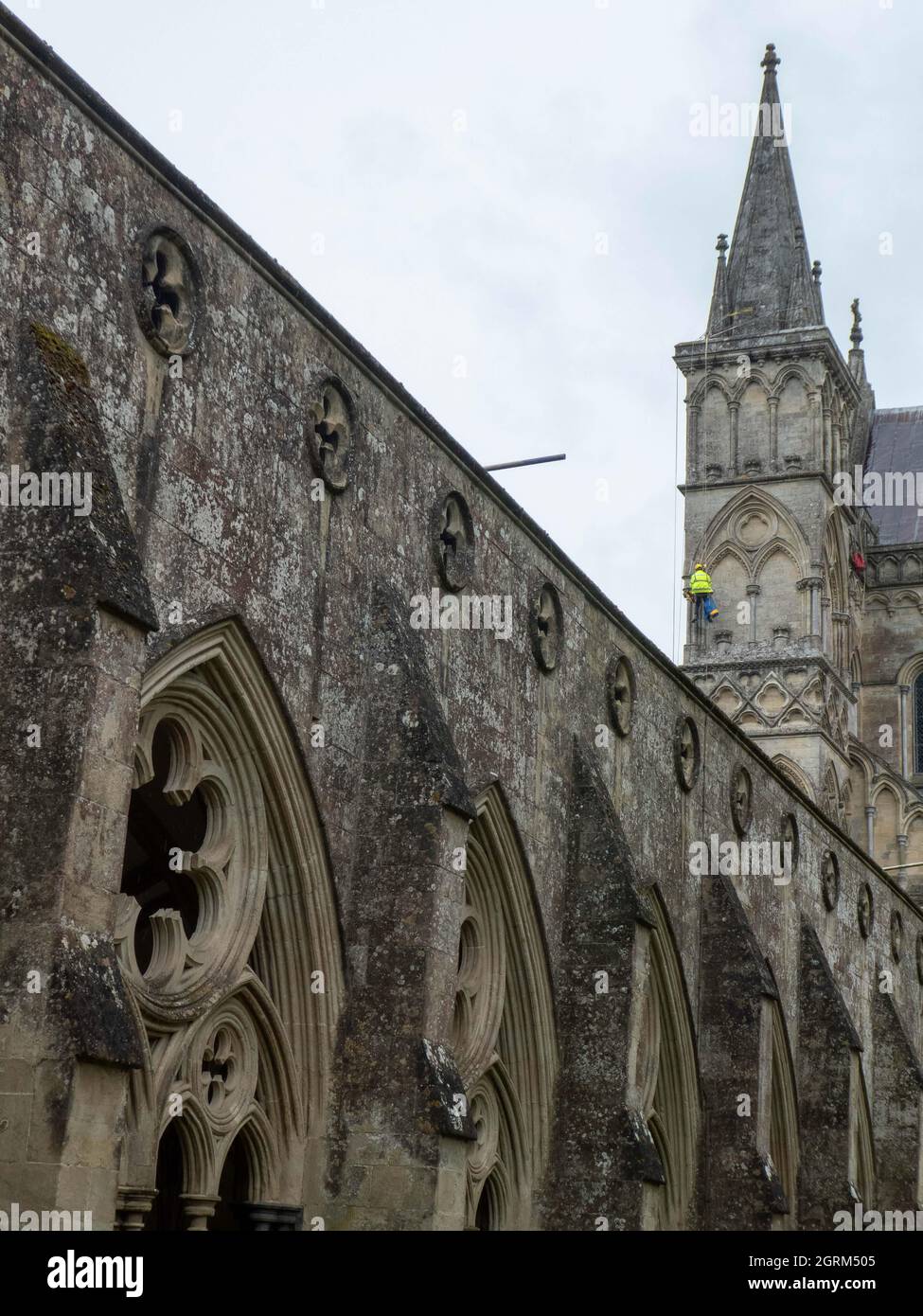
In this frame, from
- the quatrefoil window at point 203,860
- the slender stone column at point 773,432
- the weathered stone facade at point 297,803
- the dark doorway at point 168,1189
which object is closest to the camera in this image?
the weathered stone facade at point 297,803

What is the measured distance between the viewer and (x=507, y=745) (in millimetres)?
15641

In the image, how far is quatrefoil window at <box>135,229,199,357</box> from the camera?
11.2m

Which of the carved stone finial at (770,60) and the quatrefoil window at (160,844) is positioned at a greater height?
the carved stone finial at (770,60)

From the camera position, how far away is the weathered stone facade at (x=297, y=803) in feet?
30.1

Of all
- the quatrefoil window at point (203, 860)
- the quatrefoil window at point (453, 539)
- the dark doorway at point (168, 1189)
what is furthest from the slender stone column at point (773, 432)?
the quatrefoil window at point (203, 860)

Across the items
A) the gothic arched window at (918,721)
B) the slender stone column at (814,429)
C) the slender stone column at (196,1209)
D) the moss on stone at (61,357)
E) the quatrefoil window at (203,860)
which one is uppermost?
the slender stone column at (814,429)

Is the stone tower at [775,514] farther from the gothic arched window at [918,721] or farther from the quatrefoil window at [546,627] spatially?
the quatrefoil window at [546,627]

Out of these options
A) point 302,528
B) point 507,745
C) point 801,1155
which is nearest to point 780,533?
point 801,1155

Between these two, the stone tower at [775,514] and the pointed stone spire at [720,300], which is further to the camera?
the pointed stone spire at [720,300]

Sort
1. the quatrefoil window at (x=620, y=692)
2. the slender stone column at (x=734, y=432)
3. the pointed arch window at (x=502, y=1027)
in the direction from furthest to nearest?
the slender stone column at (x=734, y=432), the quatrefoil window at (x=620, y=692), the pointed arch window at (x=502, y=1027)

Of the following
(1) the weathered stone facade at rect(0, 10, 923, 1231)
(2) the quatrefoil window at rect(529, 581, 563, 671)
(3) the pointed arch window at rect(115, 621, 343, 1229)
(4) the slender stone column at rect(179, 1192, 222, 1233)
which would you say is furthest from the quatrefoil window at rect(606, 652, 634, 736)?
(4) the slender stone column at rect(179, 1192, 222, 1233)

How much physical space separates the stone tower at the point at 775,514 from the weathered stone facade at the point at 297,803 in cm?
2781

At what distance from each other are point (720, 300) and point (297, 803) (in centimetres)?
4074

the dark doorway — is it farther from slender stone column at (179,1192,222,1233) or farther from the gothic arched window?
the gothic arched window
